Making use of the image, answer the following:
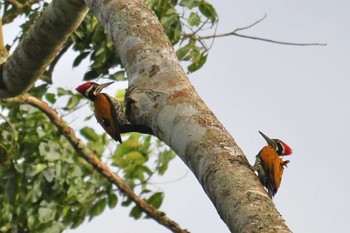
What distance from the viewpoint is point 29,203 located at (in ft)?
22.9

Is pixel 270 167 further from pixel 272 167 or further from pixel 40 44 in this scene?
pixel 40 44

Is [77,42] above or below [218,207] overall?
above

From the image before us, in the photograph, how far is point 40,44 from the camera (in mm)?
4902

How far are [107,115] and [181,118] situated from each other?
85cm

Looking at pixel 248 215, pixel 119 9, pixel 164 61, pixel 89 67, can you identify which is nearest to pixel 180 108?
pixel 164 61

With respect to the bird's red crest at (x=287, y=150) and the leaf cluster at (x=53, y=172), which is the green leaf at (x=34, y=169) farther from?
the bird's red crest at (x=287, y=150)

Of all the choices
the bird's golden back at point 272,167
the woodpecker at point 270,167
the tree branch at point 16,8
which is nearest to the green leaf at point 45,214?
the tree branch at point 16,8

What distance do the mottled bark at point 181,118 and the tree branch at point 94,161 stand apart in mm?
2945

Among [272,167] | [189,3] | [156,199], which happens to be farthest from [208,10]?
[272,167]

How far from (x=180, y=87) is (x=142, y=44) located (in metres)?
0.40

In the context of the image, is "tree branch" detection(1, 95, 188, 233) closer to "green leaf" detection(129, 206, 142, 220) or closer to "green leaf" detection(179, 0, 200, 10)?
"green leaf" detection(129, 206, 142, 220)

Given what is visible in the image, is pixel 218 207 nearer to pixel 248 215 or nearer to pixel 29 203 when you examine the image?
pixel 248 215

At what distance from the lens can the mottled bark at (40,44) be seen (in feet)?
15.2

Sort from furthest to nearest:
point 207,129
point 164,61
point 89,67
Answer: point 89,67 < point 164,61 < point 207,129
